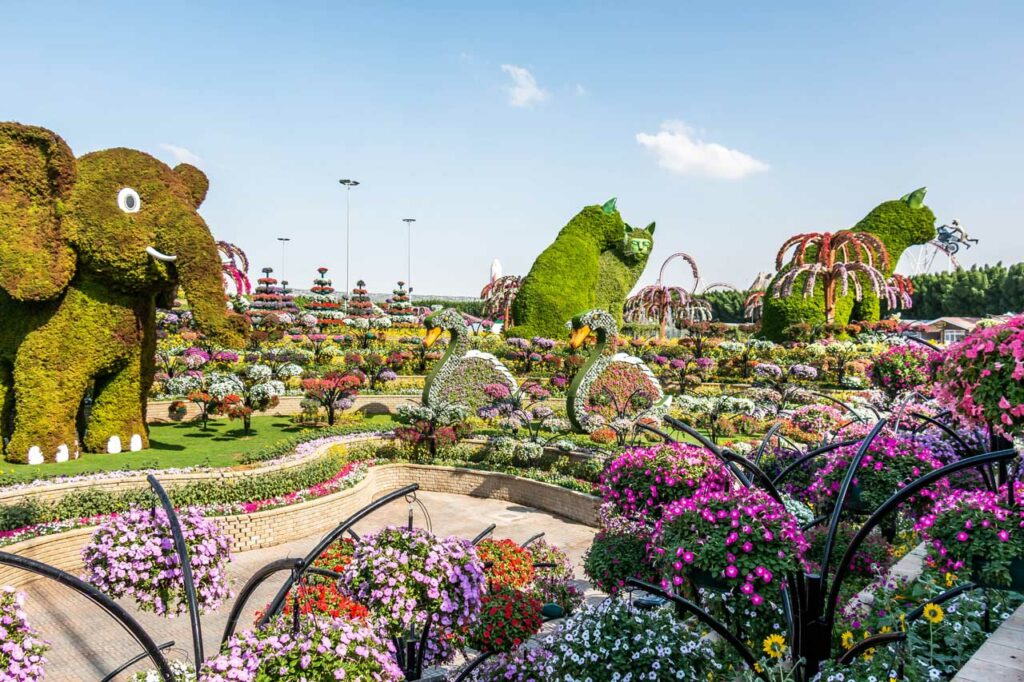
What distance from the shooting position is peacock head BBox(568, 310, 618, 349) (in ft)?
55.8

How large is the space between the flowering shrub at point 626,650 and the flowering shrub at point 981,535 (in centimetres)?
194

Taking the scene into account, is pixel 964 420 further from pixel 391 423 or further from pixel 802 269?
pixel 802 269

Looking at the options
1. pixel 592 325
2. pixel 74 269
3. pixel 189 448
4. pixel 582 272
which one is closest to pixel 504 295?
pixel 582 272

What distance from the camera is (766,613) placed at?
5.44 metres

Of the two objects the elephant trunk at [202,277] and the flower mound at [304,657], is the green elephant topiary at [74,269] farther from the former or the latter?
the flower mound at [304,657]

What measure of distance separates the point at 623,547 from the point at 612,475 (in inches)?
29.5

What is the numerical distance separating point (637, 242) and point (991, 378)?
34599 millimetres

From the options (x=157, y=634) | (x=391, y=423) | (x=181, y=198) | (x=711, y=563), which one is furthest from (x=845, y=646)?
(x=391, y=423)

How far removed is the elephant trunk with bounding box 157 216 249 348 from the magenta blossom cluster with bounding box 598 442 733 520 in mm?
7896

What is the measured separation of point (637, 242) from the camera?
128 feet

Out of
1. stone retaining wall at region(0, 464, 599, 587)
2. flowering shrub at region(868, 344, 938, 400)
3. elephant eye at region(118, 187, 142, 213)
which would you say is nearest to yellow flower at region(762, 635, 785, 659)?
stone retaining wall at region(0, 464, 599, 587)

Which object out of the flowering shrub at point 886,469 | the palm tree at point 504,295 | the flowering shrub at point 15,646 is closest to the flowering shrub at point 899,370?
the flowering shrub at point 886,469

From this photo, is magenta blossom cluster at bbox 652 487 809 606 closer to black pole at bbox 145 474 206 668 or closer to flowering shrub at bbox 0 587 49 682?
black pole at bbox 145 474 206 668

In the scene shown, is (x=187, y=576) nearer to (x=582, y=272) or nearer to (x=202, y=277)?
(x=202, y=277)
